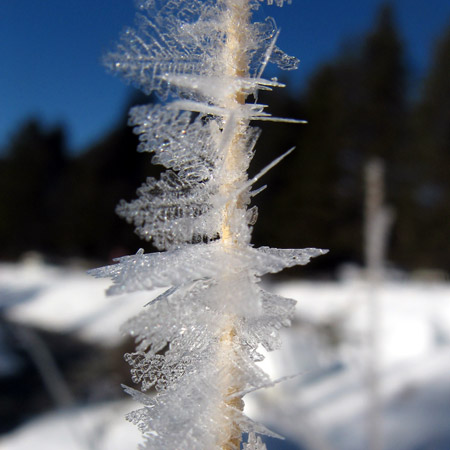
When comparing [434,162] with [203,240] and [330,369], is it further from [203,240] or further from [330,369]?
[203,240]

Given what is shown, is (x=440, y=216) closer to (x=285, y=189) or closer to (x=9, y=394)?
(x=285, y=189)

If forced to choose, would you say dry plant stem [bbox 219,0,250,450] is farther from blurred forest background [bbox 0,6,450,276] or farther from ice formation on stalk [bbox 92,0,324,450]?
blurred forest background [bbox 0,6,450,276]

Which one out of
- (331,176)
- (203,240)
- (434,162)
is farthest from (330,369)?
(434,162)

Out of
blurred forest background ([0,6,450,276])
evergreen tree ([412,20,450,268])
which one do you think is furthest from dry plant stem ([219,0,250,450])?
evergreen tree ([412,20,450,268])

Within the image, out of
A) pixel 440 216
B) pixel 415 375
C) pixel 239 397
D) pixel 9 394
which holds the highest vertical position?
pixel 440 216

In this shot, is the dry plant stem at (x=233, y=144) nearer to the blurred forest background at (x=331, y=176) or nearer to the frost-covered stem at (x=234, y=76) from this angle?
the frost-covered stem at (x=234, y=76)

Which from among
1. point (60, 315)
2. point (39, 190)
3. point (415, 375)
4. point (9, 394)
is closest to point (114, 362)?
point (9, 394)
